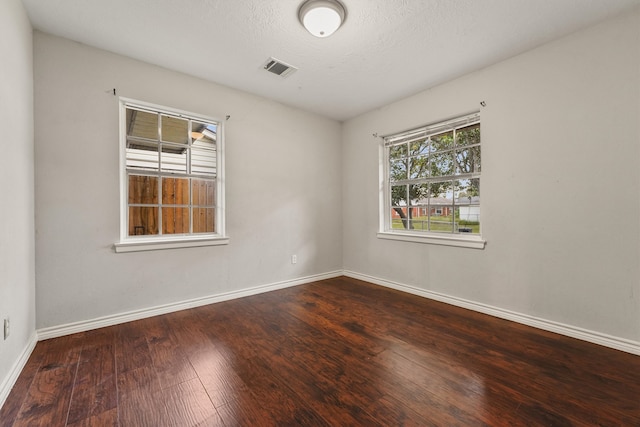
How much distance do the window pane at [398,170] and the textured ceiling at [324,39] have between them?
41.5 inches

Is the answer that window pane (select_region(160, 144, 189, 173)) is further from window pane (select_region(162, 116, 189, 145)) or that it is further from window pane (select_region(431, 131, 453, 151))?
window pane (select_region(431, 131, 453, 151))

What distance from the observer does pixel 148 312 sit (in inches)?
105

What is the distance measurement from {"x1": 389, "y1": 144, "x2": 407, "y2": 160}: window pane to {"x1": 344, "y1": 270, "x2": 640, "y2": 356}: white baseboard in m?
1.76

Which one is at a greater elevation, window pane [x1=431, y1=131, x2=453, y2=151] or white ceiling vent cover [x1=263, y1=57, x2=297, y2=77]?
white ceiling vent cover [x1=263, y1=57, x2=297, y2=77]

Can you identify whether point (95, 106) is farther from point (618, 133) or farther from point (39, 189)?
point (618, 133)

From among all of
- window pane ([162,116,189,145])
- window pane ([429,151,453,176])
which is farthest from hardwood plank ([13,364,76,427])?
window pane ([429,151,453,176])

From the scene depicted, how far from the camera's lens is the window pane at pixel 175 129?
9.67ft

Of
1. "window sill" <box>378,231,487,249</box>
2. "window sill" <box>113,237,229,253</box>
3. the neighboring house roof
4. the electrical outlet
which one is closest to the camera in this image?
the electrical outlet

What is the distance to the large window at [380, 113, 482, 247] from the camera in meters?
3.03

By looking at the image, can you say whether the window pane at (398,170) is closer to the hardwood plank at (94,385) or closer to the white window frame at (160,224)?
the white window frame at (160,224)

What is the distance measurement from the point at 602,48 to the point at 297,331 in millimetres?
3394

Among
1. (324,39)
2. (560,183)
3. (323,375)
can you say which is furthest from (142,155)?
(560,183)

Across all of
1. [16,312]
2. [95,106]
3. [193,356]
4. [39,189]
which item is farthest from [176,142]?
[193,356]

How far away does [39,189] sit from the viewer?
7.23 feet
